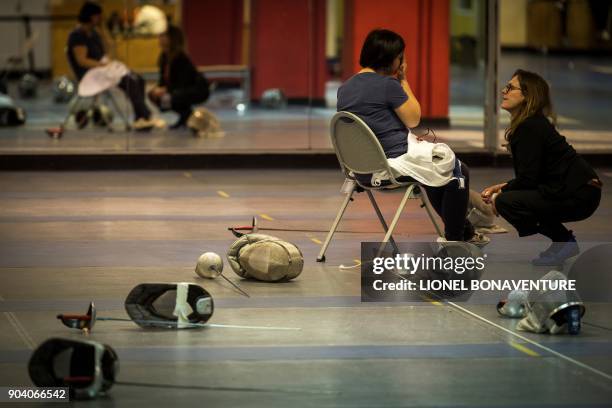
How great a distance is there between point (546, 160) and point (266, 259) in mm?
1866

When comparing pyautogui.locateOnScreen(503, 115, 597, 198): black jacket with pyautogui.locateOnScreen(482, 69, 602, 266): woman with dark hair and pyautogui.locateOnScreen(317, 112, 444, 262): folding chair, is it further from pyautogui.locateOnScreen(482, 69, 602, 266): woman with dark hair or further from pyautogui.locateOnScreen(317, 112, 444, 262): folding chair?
pyautogui.locateOnScreen(317, 112, 444, 262): folding chair

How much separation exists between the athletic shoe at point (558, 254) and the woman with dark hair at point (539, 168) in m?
0.22

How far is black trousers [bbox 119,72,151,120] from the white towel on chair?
863 centimetres

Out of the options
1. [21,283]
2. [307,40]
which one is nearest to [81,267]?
[21,283]

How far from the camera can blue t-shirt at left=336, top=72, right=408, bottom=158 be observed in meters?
8.40

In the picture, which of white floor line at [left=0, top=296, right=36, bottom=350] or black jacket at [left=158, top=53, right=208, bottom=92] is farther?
black jacket at [left=158, top=53, right=208, bottom=92]

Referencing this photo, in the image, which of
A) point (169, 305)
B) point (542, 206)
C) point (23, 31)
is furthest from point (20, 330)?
point (23, 31)

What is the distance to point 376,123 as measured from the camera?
8.43 metres

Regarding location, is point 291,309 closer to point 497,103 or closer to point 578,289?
point 578,289

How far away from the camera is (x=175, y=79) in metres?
17.0

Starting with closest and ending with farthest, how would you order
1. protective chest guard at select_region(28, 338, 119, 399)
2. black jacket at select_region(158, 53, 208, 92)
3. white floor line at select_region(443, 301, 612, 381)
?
protective chest guard at select_region(28, 338, 119, 399) < white floor line at select_region(443, 301, 612, 381) < black jacket at select_region(158, 53, 208, 92)

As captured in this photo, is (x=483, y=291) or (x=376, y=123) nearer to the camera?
(x=483, y=291)

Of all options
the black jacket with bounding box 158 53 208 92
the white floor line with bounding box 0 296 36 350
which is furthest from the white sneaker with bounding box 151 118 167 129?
the white floor line with bounding box 0 296 36 350

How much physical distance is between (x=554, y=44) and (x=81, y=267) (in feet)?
60.0
